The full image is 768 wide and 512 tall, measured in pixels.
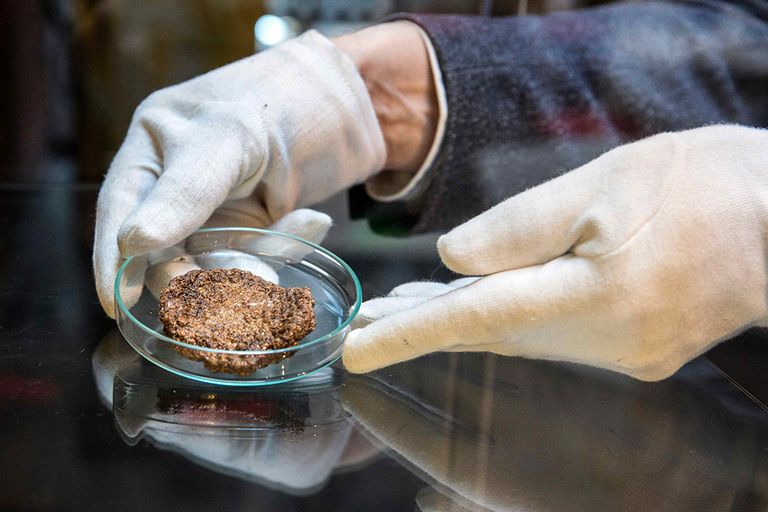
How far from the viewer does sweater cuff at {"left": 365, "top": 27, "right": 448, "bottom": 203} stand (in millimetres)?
891

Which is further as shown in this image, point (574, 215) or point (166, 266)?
point (166, 266)

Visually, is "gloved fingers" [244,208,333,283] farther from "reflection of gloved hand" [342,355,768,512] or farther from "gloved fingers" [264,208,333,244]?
"reflection of gloved hand" [342,355,768,512]

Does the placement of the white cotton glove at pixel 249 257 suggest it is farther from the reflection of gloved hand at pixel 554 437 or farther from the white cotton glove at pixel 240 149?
the reflection of gloved hand at pixel 554 437

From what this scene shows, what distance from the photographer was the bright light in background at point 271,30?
3.19 feet

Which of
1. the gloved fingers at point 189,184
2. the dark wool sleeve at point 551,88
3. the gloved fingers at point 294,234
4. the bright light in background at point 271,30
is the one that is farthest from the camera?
the bright light in background at point 271,30

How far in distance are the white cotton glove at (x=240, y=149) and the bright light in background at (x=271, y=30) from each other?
0.48 feet

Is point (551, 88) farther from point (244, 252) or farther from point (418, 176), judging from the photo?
point (244, 252)

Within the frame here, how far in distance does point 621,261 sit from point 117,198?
429 millimetres

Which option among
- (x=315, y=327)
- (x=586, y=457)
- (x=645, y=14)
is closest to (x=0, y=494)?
(x=315, y=327)

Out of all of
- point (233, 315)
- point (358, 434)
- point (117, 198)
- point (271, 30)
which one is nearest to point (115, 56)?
point (271, 30)

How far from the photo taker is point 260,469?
19.8 inches

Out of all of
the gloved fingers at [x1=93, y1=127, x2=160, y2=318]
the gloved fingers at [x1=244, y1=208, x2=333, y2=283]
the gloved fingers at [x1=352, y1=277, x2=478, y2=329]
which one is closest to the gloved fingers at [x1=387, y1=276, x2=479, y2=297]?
the gloved fingers at [x1=352, y1=277, x2=478, y2=329]

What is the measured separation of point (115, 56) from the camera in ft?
3.13

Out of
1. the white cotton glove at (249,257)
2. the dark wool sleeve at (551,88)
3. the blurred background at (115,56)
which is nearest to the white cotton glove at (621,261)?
the white cotton glove at (249,257)
